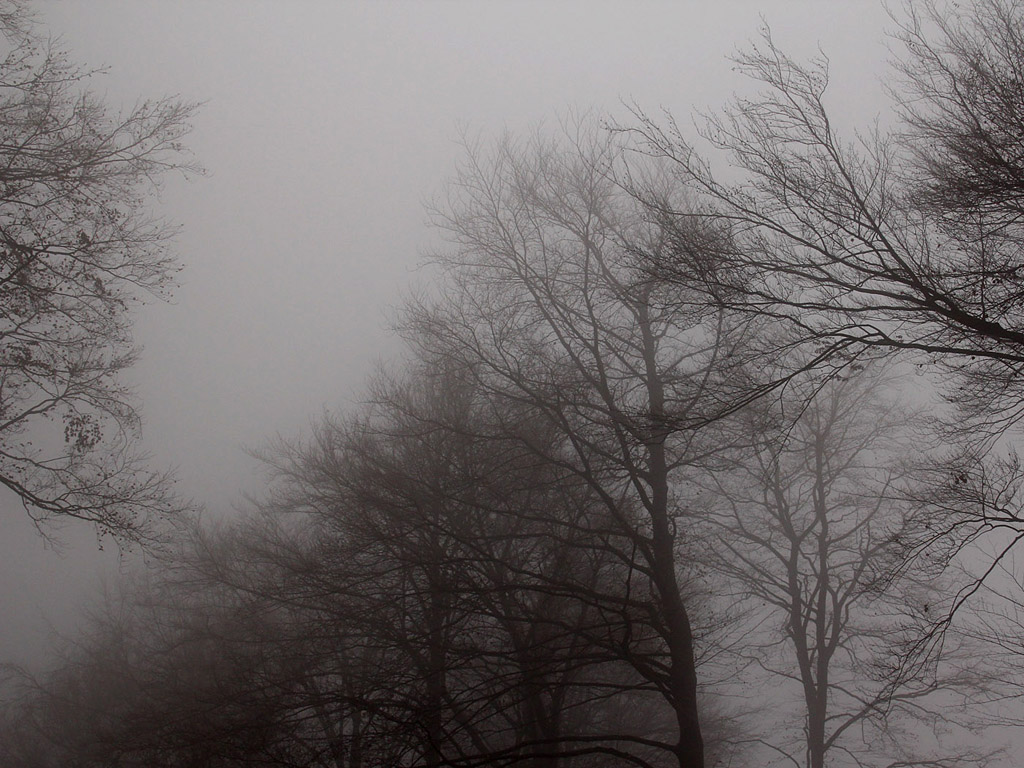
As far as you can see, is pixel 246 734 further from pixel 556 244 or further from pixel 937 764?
pixel 937 764

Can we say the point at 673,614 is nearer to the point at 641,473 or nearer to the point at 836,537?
the point at 641,473

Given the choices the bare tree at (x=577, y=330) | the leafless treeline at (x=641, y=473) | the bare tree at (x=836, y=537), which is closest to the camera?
the leafless treeline at (x=641, y=473)

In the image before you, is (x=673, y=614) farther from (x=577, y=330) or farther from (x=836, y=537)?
(x=836, y=537)

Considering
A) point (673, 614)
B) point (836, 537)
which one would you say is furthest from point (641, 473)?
point (836, 537)

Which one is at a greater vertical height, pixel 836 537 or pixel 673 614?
pixel 836 537

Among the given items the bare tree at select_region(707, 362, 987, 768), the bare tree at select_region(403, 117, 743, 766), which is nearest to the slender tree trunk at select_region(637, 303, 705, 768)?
the bare tree at select_region(403, 117, 743, 766)

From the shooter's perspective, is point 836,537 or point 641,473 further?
point 836,537

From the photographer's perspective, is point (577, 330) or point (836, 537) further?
point (836, 537)

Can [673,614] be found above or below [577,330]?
below

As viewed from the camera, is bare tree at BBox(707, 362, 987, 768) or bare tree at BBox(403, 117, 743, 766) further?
bare tree at BBox(707, 362, 987, 768)

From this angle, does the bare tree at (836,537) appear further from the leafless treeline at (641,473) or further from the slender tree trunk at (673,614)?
the slender tree trunk at (673,614)

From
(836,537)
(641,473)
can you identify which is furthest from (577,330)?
(836,537)

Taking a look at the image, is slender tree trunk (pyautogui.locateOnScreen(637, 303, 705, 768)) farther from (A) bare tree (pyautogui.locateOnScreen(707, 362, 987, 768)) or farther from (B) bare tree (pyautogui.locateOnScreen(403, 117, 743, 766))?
(A) bare tree (pyautogui.locateOnScreen(707, 362, 987, 768))

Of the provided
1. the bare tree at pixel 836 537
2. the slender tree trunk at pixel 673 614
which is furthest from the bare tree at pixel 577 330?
the bare tree at pixel 836 537
